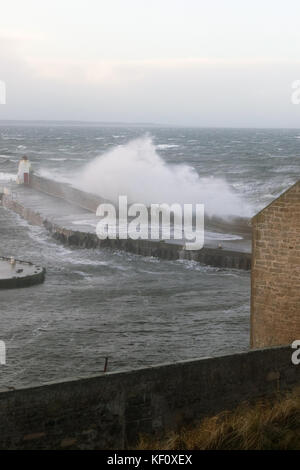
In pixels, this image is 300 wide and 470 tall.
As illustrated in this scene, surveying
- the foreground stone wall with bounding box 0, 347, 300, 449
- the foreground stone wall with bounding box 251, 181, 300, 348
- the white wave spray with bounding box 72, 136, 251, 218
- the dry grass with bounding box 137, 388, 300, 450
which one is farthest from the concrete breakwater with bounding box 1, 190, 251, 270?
the dry grass with bounding box 137, 388, 300, 450

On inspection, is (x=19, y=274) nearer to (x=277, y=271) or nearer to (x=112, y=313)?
(x=112, y=313)

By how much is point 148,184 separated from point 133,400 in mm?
50341

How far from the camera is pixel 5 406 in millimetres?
9188

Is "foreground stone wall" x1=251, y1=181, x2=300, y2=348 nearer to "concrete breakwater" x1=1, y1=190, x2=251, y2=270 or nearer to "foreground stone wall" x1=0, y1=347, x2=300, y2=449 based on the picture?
"foreground stone wall" x1=0, y1=347, x2=300, y2=449

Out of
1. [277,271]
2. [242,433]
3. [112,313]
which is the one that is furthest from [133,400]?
[112,313]

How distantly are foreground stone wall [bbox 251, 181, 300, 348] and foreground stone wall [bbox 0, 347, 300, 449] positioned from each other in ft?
6.58

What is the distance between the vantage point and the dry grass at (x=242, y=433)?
32.9 ft

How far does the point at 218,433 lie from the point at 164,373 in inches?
41.9

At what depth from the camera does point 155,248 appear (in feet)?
104

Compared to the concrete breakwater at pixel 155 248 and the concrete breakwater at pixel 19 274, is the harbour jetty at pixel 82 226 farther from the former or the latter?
the concrete breakwater at pixel 19 274

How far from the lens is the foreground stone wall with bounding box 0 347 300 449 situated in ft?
30.9

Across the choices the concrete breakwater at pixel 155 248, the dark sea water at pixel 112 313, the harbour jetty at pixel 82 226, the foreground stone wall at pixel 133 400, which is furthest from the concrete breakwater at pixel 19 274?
the foreground stone wall at pixel 133 400

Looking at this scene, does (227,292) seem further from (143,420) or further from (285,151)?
(285,151)

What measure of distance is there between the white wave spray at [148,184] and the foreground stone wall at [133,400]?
31.6 m
